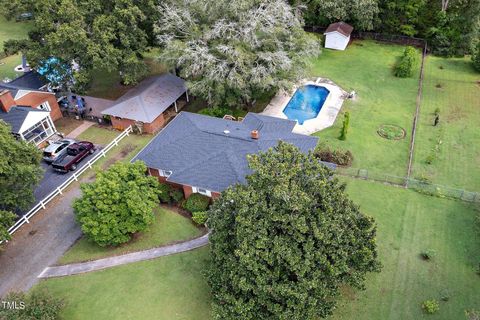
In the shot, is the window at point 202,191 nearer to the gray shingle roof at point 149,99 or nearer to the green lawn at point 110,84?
A: the gray shingle roof at point 149,99

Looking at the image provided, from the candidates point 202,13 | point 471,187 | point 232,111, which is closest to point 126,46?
point 202,13

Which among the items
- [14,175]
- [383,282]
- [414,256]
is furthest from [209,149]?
[414,256]

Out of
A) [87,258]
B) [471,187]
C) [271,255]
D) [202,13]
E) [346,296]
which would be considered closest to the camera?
[271,255]

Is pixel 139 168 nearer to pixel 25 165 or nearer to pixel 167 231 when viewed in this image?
pixel 167 231

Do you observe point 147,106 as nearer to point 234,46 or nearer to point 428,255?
point 234,46

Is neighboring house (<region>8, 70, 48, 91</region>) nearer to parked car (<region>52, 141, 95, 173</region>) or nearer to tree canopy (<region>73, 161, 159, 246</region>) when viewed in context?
parked car (<region>52, 141, 95, 173</region>)

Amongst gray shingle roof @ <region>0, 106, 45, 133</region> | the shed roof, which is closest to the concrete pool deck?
the shed roof
